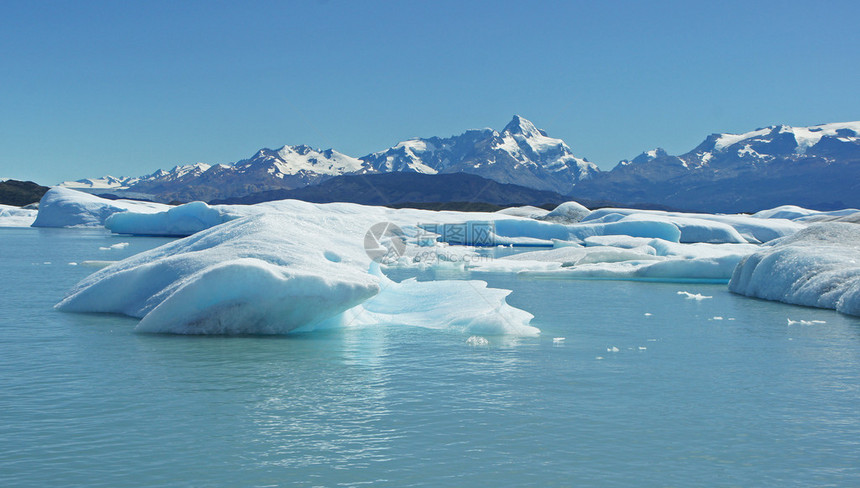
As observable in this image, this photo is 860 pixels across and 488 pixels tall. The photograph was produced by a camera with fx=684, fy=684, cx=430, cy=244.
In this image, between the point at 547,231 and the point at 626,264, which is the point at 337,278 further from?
the point at 547,231

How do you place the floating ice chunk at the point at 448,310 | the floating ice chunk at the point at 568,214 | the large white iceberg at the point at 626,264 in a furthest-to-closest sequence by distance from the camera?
the floating ice chunk at the point at 568,214 < the large white iceberg at the point at 626,264 < the floating ice chunk at the point at 448,310

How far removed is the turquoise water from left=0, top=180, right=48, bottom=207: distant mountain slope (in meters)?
118

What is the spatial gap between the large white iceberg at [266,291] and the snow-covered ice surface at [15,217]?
208ft

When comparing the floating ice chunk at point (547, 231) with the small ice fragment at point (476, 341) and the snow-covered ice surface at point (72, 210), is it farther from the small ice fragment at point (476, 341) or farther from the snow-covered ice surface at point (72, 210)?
the snow-covered ice surface at point (72, 210)

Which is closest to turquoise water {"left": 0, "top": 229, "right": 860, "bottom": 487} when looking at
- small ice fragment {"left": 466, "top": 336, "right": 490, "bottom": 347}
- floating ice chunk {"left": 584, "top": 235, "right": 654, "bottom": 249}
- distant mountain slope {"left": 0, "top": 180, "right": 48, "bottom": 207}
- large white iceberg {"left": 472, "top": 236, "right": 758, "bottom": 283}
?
small ice fragment {"left": 466, "top": 336, "right": 490, "bottom": 347}

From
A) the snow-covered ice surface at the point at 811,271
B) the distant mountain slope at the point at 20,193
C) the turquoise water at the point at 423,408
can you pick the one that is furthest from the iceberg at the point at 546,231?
the distant mountain slope at the point at 20,193

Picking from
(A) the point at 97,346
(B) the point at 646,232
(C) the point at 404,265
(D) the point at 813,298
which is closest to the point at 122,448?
(A) the point at 97,346

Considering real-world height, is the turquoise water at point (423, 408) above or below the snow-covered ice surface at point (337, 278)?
below

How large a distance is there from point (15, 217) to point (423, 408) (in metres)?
76.7

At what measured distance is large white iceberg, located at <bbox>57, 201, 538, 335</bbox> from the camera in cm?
871

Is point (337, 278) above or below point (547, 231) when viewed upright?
below

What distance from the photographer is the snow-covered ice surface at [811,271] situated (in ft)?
42.1

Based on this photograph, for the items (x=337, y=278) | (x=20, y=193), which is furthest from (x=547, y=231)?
(x=20, y=193)

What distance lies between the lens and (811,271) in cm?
1394
